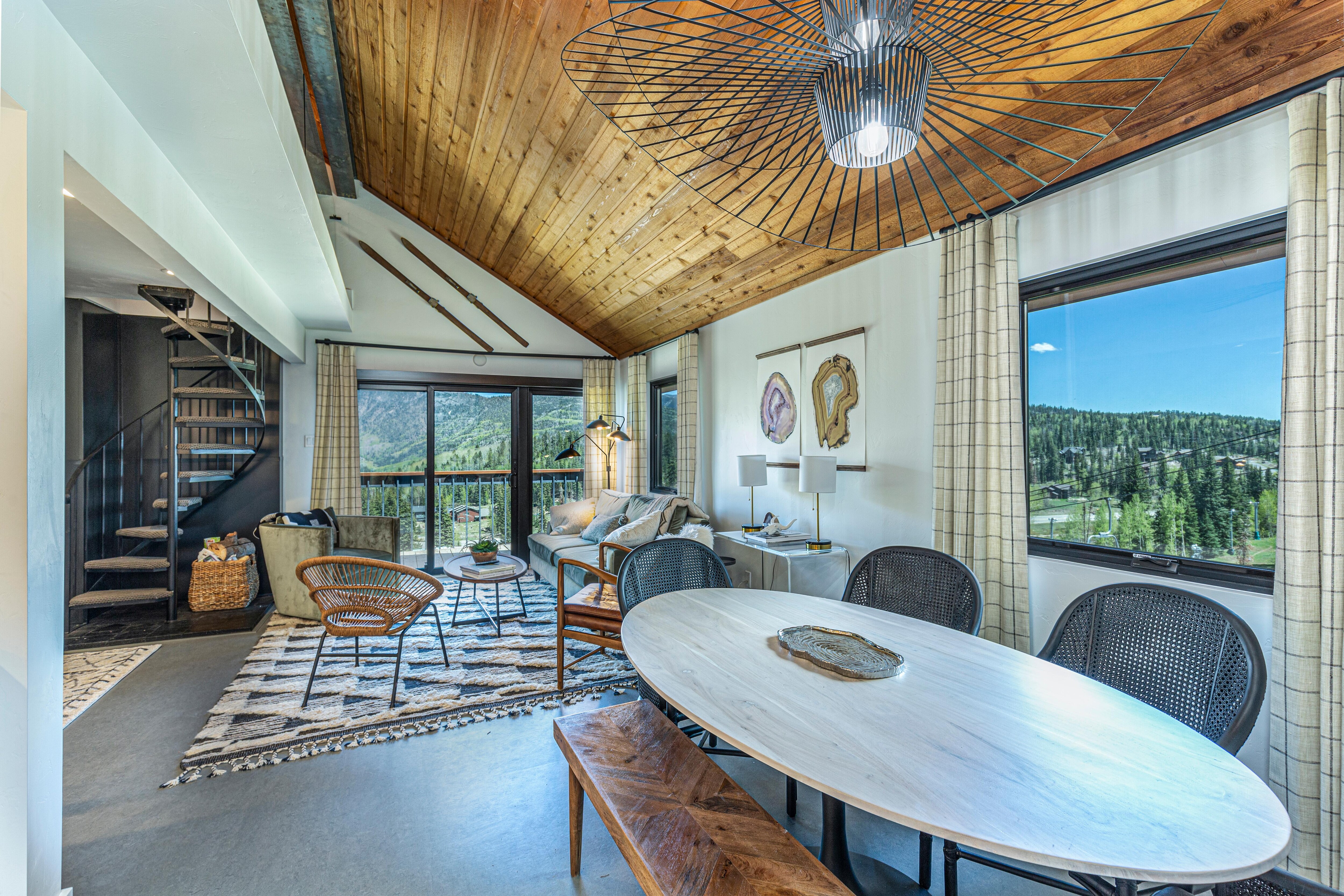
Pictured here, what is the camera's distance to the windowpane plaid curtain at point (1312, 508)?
1.69 m

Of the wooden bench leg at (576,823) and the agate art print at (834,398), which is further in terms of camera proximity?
the agate art print at (834,398)

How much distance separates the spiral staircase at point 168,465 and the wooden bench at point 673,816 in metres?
3.89

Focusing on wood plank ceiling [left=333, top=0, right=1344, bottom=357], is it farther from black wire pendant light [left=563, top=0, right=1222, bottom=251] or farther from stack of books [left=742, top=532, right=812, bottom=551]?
stack of books [left=742, top=532, right=812, bottom=551]

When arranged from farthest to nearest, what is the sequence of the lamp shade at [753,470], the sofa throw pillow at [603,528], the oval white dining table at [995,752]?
the sofa throw pillow at [603,528], the lamp shade at [753,470], the oval white dining table at [995,752]

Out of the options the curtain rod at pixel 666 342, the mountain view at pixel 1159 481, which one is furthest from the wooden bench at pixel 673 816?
the curtain rod at pixel 666 342

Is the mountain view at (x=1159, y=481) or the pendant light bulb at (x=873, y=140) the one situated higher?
the pendant light bulb at (x=873, y=140)

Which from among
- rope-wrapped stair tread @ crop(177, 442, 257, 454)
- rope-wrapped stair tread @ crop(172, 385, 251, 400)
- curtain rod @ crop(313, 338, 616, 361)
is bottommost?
rope-wrapped stair tread @ crop(177, 442, 257, 454)

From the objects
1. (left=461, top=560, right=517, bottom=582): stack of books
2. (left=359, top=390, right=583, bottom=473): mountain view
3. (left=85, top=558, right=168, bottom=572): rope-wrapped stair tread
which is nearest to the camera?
(left=461, top=560, right=517, bottom=582): stack of books

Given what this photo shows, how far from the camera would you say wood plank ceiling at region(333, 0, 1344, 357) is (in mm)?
1896

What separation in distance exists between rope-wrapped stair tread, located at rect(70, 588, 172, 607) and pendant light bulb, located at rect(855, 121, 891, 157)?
5346 mm

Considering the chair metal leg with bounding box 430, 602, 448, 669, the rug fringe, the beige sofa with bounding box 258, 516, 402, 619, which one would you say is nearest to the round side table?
the chair metal leg with bounding box 430, 602, 448, 669

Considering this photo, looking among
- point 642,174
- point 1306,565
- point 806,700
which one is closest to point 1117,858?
point 806,700

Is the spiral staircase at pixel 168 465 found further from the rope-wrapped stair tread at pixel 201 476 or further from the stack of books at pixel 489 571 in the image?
the stack of books at pixel 489 571

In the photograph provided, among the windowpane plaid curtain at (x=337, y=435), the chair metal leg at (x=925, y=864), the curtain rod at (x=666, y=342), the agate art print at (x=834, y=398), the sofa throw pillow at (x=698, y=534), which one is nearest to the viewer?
the chair metal leg at (x=925, y=864)
